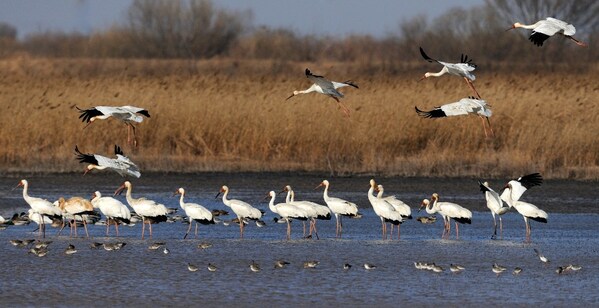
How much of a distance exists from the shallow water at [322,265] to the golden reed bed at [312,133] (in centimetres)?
281

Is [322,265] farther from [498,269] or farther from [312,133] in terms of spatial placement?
[312,133]

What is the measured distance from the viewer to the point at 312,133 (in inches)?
796

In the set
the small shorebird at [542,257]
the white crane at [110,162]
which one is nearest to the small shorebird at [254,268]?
the small shorebird at [542,257]

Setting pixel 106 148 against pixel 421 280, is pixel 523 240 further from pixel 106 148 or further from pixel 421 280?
pixel 106 148

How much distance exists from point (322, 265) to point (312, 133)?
29.9 ft

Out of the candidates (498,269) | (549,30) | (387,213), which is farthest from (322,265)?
(549,30)

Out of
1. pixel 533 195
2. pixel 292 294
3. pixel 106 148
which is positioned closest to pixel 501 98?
pixel 533 195

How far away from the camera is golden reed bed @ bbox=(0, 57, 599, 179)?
762 inches

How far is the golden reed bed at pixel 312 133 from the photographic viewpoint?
63.5ft

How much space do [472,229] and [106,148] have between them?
325 inches

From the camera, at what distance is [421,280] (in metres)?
10.4

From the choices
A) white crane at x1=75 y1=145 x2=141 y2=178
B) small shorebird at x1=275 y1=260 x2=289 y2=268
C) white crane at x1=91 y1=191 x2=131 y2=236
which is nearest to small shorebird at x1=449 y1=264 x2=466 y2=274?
small shorebird at x1=275 y1=260 x2=289 y2=268

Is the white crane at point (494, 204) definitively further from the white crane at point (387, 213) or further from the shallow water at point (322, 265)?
the white crane at point (387, 213)

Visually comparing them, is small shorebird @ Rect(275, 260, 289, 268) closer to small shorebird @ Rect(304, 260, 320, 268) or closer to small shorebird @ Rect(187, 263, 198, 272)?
small shorebird @ Rect(304, 260, 320, 268)
